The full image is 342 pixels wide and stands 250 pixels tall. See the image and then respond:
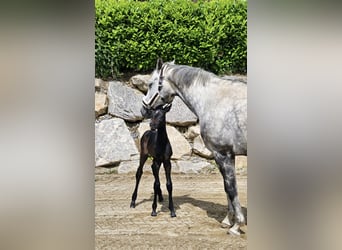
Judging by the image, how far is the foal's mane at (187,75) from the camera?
2805mm

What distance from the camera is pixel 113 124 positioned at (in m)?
2.89

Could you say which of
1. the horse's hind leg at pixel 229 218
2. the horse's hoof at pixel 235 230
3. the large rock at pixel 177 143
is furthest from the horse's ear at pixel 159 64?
the horse's hoof at pixel 235 230

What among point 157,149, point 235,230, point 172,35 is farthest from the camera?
point 172,35

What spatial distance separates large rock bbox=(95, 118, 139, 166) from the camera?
2801mm

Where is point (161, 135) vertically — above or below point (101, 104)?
below

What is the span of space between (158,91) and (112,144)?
1.41ft

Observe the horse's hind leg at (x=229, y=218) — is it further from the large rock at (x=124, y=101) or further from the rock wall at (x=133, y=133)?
the large rock at (x=124, y=101)

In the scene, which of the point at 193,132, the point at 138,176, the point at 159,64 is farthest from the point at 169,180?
the point at 159,64

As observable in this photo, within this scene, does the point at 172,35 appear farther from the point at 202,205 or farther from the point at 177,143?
the point at 202,205

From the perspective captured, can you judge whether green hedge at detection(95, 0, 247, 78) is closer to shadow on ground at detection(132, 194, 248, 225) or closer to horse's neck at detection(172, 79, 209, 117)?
horse's neck at detection(172, 79, 209, 117)

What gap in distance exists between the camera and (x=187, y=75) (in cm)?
281

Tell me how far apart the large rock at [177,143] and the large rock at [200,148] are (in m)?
0.04
